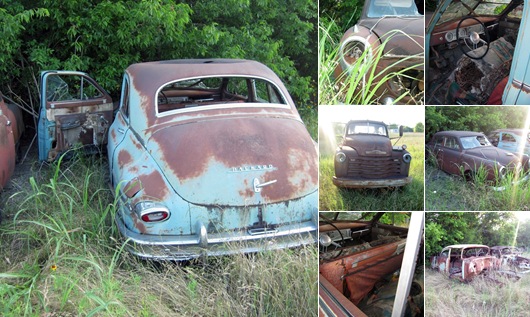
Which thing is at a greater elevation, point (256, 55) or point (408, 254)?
point (408, 254)

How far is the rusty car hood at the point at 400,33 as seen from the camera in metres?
1.88

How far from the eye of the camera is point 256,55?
8.38 meters

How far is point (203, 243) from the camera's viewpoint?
380 centimetres

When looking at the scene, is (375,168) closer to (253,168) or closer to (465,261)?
(465,261)

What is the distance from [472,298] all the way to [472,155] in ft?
1.57

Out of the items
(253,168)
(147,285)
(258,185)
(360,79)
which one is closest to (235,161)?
(253,168)

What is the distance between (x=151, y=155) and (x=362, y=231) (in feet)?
7.90

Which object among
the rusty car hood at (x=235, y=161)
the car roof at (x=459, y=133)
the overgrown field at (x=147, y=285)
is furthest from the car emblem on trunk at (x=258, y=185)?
the car roof at (x=459, y=133)

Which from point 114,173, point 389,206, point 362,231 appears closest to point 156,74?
point 114,173

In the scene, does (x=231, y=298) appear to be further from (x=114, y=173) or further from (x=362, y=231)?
(x=114, y=173)

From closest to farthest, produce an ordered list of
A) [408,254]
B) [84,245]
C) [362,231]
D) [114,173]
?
1. [408,254]
2. [362,231]
3. [84,245]
4. [114,173]

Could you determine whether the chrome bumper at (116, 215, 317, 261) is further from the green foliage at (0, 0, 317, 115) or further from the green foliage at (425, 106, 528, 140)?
the green foliage at (0, 0, 317, 115)

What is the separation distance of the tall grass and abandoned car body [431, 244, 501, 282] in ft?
1.58

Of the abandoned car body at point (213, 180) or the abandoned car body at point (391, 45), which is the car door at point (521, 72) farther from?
the abandoned car body at point (213, 180)
